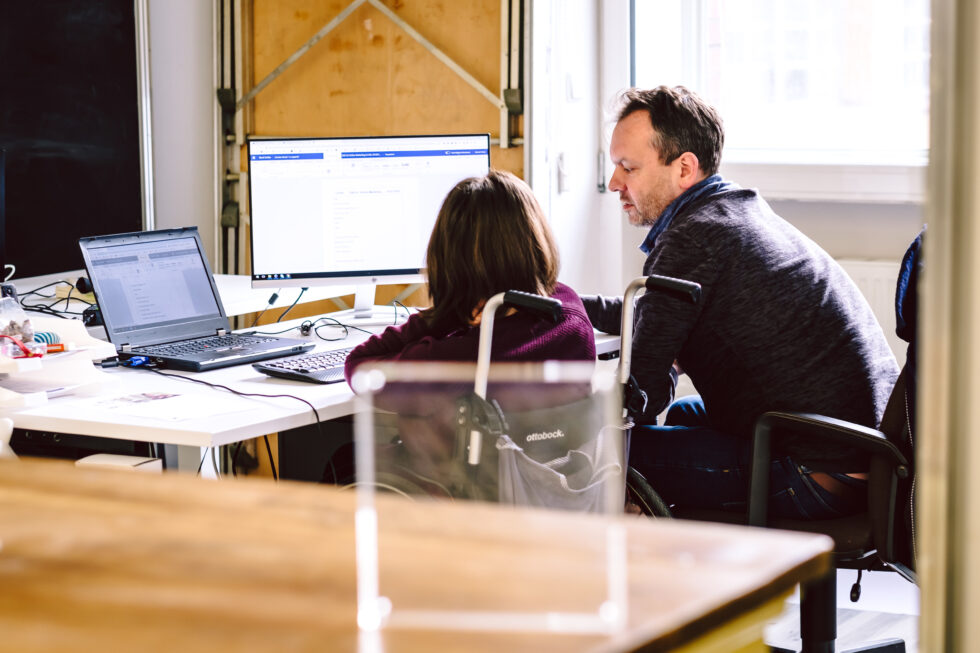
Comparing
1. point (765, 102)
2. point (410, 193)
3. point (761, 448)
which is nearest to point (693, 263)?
point (761, 448)

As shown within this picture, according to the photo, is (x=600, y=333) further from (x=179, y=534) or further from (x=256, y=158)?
(x=179, y=534)

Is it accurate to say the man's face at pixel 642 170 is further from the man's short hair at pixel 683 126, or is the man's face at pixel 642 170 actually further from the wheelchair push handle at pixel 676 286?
the wheelchair push handle at pixel 676 286

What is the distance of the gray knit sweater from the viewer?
2.26 m

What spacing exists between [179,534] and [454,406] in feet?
3.65

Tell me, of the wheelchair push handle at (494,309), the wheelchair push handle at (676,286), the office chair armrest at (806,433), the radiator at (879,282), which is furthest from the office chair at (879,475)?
the radiator at (879,282)

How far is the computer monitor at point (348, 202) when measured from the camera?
2906mm

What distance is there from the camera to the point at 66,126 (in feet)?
13.2

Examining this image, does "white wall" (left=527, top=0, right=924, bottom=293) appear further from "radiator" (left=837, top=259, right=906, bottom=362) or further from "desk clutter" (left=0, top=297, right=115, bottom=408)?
"desk clutter" (left=0, top=297, right=115, bottom=408)

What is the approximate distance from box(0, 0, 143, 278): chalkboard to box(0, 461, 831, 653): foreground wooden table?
329 cm

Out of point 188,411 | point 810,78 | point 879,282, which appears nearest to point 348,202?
point 188,411

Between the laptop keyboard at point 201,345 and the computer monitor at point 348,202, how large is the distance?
22 cm

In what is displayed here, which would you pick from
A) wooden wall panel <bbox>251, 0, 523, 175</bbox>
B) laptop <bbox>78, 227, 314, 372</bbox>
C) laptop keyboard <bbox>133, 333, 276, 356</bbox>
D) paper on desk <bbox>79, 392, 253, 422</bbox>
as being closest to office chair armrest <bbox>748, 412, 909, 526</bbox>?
paper on desk <bbox>79, 392, 253, 422</bbox>

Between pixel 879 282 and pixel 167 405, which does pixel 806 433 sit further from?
pixel 879 282

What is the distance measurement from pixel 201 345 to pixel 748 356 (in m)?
1.21
